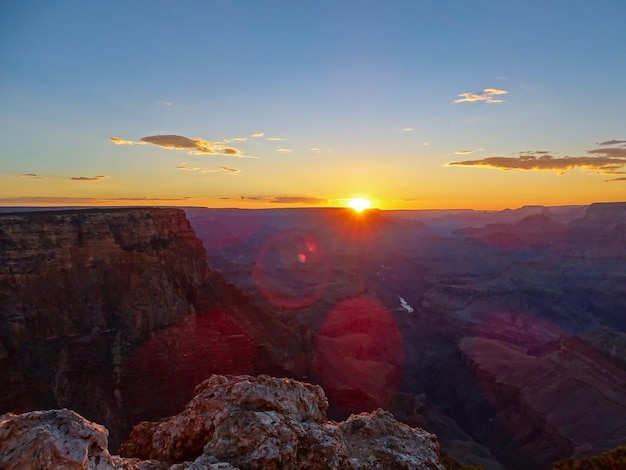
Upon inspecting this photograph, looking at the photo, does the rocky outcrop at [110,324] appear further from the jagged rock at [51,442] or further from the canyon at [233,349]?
the jagged rock at [51,442]

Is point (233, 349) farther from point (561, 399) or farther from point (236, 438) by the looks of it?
point (561, 399)

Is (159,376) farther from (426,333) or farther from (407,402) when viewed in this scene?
(426,333)

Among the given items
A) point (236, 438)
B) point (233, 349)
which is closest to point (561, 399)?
point (233, 349)

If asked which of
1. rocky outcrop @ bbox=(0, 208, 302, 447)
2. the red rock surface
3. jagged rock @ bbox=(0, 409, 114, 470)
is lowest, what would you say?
the red rock surface

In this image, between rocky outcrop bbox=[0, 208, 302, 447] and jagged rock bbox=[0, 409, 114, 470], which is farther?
rocky outcrop bbox=[0, 208, 302, 447]

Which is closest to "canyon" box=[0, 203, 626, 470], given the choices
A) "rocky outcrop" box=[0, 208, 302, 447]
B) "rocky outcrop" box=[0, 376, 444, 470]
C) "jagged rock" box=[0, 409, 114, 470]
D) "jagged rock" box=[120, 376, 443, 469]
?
"rocky outcrop" box=[0, 208, 302, 447]

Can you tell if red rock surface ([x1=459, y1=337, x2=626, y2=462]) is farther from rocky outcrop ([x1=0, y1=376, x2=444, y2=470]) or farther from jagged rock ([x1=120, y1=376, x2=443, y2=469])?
rocky outcrop ([x1=0, y1=376, x2=444, y2=470])
